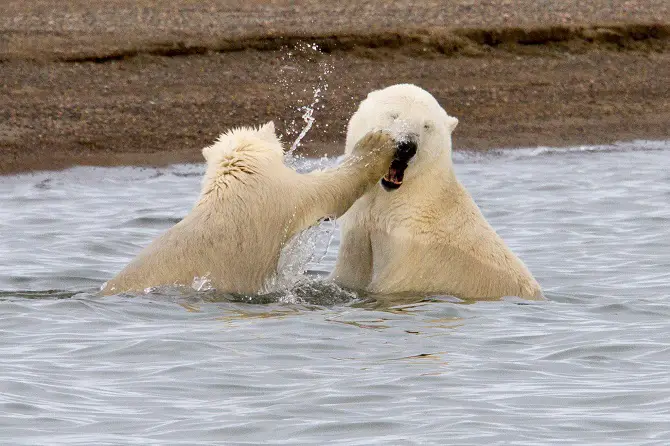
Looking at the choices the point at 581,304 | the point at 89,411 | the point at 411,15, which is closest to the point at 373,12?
the point at 411,15

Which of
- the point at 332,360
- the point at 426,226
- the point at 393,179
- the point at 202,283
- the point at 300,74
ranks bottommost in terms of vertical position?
the point at 332,360

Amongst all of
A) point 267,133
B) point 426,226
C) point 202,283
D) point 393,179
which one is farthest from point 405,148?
point 202,283

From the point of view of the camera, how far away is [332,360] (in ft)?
22.1

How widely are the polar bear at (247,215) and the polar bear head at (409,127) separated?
10 cm

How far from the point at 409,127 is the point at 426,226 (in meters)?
0.56

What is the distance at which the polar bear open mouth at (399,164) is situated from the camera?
306 inches

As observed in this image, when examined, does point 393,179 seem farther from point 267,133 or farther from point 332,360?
point 332,360

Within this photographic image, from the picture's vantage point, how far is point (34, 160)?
14.9m

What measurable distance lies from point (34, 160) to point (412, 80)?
4.96 m

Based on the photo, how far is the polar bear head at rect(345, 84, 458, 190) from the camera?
25.6 feet

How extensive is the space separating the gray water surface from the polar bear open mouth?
2.10ft

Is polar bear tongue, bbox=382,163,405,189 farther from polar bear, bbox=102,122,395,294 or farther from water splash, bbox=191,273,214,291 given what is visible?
water splash, bbox=191,273,214,291

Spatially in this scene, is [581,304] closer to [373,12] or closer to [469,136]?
[469,136]

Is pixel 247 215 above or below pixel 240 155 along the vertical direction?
below
